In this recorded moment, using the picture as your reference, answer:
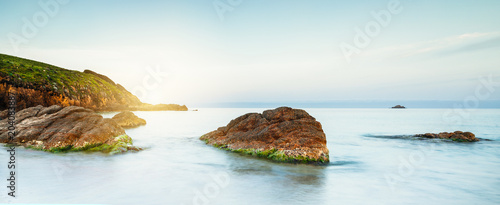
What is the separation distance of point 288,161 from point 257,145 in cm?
259

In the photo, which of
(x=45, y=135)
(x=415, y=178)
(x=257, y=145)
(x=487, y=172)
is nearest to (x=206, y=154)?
(x=257, y=145)

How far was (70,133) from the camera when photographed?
16297mm

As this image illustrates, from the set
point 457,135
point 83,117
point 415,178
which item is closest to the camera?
point 415,178

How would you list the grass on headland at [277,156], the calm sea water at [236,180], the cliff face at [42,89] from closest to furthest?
the calm sea water at [236,180] → the grass on headland at [277,156] → the cliff face at [42,89]

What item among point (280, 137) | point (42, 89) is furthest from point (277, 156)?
point (42, 89)

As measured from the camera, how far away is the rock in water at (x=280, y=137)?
13891mm

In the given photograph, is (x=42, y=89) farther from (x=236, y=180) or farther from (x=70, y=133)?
(x=236, y=180)

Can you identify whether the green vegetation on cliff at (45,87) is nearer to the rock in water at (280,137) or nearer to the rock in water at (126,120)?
the rock in water at (126,120)

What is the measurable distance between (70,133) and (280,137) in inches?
511

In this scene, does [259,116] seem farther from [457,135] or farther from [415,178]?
[457,135]

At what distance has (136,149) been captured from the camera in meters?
17.4

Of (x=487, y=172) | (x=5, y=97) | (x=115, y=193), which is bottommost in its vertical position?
(x=487, y=172)

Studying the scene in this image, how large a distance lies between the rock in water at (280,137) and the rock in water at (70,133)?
6.97m

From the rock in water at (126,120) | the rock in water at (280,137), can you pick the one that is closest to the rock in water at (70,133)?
the rock in water at (280,137)
